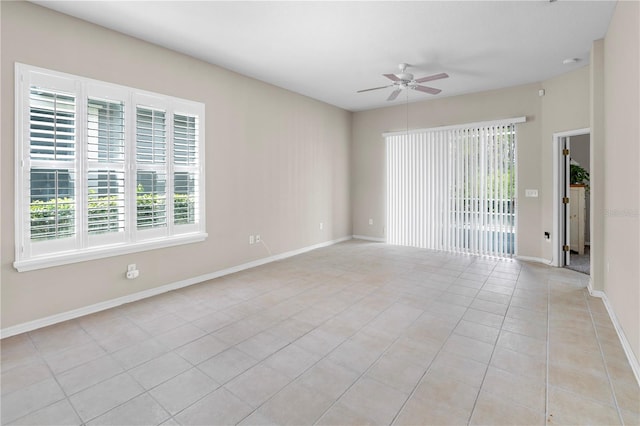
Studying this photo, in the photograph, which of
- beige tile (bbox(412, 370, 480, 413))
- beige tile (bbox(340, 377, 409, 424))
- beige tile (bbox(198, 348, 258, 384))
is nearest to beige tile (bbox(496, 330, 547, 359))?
beige tile (bbox(412, 370, 480, 413))

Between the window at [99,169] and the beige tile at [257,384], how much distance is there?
7.52 ft

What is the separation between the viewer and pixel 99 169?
3451 mm

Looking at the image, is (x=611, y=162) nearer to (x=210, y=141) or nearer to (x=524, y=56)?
(x=524, y=56)

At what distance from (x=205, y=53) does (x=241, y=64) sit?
549 millimetres

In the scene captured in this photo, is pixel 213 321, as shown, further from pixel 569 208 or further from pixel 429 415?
pixel 569 208

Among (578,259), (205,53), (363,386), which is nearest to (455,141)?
(578,259)

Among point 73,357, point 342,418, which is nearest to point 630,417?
point 342,418

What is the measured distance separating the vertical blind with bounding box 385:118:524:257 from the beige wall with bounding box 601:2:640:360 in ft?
7.17

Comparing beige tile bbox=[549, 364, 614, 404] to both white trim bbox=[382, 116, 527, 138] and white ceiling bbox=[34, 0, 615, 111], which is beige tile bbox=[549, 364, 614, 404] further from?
white trim bbox=[382, 116, 527, 138]

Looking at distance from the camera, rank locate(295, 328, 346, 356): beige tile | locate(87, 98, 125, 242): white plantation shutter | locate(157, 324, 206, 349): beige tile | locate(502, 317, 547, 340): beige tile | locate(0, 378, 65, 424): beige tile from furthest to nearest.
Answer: locate(87, 98, 125, 242): white plantation shutter
locate(502, 317, 547, 340): beige tile
locate(157, 324, 206, 349): beige tile
locate(295, 328, 346, 356): beige tile
locate(0, 378, 65, 424): beige tile

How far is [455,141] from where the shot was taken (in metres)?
6.31

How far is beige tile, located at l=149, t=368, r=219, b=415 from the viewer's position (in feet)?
6.62

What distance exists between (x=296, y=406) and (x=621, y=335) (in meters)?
2.85

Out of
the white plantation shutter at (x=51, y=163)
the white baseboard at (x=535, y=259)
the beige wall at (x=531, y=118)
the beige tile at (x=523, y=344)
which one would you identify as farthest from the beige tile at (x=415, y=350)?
the beige wall at (x=531, y=118)
